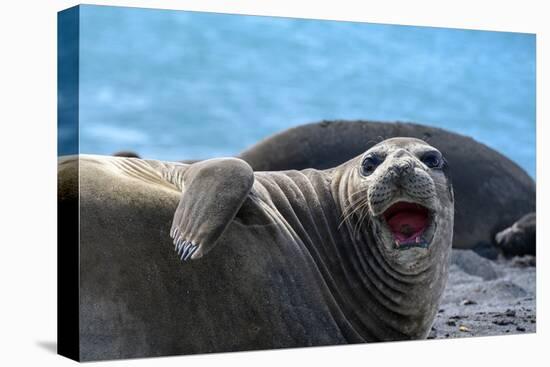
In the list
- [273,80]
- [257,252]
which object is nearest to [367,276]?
[257,252]

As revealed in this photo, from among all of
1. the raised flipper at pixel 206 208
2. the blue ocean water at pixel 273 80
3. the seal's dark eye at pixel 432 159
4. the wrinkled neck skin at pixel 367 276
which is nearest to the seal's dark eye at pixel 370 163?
the wrinkled neck skin at pixel 367 276

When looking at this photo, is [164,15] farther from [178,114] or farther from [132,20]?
[178,114]

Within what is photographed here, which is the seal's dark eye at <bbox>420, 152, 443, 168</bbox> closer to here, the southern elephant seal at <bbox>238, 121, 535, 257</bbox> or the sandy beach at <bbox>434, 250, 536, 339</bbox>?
the southern elephant seal at <bbox>238, 121, 535, 257</bbox>

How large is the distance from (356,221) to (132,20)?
233 centimetres

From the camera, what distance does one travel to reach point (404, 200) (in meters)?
6.79

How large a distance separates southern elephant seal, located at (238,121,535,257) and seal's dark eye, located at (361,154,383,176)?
0.77 metres

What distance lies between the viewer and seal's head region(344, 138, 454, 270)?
267 inches

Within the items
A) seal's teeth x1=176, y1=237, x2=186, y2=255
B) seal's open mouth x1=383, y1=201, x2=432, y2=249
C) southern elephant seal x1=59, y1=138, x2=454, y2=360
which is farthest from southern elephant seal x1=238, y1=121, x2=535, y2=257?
seal's teeth x1=176, y1=237, x2=186, y2=255

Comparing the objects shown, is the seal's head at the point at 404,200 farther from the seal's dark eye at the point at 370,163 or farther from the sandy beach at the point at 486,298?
the sandy beach at the point at 486,298

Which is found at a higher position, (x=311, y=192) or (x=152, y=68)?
(x=152, y=68)

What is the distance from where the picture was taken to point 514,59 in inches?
340

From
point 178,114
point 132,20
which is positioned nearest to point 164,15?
point 132,20

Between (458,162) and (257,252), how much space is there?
327 centimetres

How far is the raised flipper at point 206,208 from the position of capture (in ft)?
20.9
